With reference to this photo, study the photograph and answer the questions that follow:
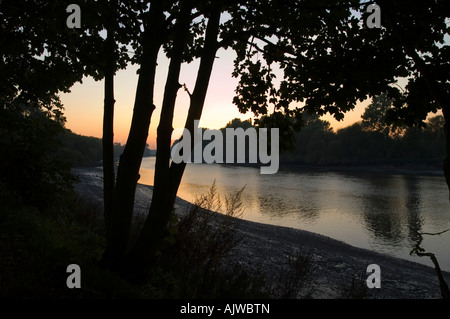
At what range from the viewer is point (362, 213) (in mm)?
28797

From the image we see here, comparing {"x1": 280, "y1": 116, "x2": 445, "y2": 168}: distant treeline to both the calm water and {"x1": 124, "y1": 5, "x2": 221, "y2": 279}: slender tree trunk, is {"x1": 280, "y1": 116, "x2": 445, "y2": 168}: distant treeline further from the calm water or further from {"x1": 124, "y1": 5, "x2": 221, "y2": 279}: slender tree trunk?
{"x1": 124, "y1": 5, "x2": 221, "y2": 279}: slender tree trunk

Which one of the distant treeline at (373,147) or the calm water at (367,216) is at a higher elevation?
the distant treeline at (373,147)

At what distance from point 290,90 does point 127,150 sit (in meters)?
3.41

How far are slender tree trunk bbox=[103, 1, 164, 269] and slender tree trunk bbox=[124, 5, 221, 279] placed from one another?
271mm

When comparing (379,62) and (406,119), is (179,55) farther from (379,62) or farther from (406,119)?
(406,119)

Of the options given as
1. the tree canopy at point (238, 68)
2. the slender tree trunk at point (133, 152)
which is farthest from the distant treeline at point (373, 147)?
the slender tree trunk at point (133, 152)

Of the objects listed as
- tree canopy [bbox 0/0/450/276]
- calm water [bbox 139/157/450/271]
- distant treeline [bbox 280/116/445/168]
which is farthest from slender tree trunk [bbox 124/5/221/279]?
distant treeline [bbox 280/116/445/168]

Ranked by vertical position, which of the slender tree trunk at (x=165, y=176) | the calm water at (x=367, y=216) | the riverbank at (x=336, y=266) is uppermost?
the slender tree trunk at (x=165, y=176)

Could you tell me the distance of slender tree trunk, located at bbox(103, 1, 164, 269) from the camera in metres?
5.39

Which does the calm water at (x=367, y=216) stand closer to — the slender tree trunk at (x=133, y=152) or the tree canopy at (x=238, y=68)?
the tree canopy at (x=238, y=68)

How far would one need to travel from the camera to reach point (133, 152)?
537cm

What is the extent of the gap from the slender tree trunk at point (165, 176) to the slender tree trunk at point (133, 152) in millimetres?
271

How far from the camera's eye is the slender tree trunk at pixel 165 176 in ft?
17.3

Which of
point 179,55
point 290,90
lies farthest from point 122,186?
point 290,90
